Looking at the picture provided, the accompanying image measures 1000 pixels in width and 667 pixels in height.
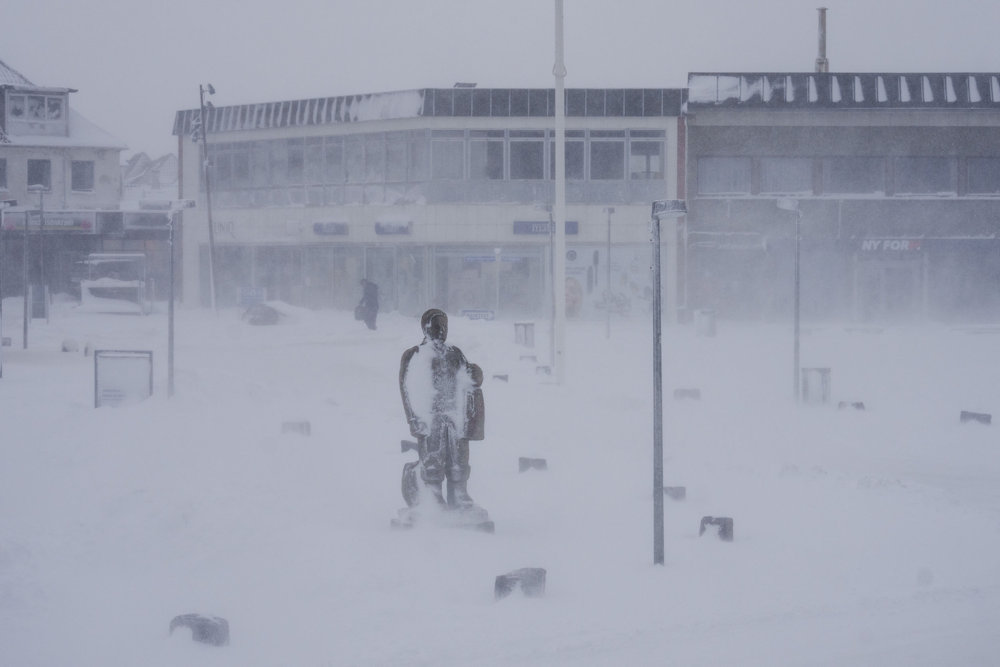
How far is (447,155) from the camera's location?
39.7 m

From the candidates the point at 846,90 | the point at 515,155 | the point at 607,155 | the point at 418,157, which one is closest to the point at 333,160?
the point at 418,157

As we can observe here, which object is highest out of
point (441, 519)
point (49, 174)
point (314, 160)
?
point (49, 174)

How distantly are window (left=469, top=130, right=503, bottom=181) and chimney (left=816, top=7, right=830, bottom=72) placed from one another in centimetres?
1501

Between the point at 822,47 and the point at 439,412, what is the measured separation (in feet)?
140

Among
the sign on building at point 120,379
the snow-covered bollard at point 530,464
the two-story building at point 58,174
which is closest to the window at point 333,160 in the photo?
the two-story building at point 58,174

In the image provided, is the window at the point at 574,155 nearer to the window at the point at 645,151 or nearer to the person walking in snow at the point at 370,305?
the window at the point at 645,151

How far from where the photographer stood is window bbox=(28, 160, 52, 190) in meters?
48.1

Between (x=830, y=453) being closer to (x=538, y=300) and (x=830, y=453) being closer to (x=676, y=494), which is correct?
(x=676, y=494)

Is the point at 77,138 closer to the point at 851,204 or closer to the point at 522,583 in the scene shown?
the point at 851,204

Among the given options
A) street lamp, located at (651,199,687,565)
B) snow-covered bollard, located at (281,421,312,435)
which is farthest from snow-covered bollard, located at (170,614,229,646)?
snow-covered bollard, located at (281,421,312,435)

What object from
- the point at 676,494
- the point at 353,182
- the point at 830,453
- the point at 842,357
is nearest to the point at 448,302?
the point at 353,182

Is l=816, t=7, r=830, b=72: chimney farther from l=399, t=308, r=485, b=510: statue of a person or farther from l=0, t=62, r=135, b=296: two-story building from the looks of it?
l=399, t=308, r=485, b=510: statue of a person

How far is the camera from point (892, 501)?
10.1 metres

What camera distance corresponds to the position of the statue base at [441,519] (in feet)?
27.7
